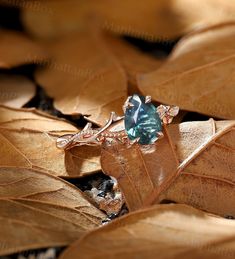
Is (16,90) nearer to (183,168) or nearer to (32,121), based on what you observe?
(32,121)

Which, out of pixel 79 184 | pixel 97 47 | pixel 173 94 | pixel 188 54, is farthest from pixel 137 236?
pixel 97 47

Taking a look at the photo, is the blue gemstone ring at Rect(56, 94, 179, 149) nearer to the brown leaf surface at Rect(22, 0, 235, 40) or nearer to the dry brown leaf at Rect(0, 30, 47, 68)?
the dry brown leaf at Rect(0, 30, 47, 68)

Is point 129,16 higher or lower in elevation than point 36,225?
higher

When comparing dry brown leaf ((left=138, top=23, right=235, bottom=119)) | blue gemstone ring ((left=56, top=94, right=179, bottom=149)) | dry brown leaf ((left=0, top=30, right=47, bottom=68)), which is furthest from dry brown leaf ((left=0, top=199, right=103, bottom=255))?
dry brown leaf ((left=0, top=30, right=47, bottom=68))

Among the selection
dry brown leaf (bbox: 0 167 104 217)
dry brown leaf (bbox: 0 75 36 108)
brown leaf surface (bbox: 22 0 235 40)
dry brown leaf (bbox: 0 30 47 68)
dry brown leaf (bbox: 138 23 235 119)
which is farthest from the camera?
brown leaf surface (bbox: 22 0 235 40)

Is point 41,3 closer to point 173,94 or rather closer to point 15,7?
point 15,7

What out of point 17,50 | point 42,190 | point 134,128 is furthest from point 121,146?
point 17,50
